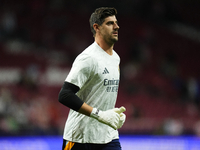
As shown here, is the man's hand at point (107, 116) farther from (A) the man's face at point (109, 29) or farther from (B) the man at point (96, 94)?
(A) the man's face at point (109, 29)

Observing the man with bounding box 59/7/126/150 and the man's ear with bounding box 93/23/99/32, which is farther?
the man's ear with bounding box 93/23/99/32

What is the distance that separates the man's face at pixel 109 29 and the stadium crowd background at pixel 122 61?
6.89 m

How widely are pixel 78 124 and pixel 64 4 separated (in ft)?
44.7

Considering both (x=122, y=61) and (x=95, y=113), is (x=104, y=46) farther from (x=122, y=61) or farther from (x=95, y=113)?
(x=122, y=61)

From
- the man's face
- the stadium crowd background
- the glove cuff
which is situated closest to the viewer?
the glove cuff

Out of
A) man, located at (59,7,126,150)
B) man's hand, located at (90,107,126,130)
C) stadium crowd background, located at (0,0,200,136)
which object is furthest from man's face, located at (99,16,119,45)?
stadium crowd background, located at (0,0,200,136)

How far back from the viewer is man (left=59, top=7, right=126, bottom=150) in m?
3.28

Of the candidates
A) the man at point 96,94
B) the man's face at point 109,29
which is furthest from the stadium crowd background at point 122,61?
the man's face at point 109,29

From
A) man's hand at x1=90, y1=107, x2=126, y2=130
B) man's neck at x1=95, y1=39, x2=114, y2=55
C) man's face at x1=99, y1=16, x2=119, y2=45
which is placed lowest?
man's hand at x1=90, y1=107, x2=126, y2=130

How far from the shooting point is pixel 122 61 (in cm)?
1485

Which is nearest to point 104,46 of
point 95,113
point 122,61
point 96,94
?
point 96,94

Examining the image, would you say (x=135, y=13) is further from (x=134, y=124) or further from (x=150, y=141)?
(x=150, y=141)

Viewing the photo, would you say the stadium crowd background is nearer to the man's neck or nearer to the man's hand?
the man's neck

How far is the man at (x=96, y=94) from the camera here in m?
3.28
